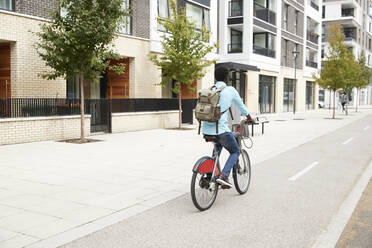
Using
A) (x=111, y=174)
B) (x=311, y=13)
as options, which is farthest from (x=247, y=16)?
(x=111, y=174)

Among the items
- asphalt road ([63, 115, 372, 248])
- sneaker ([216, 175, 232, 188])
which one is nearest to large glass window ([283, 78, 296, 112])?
asphalt road ([63, 115, 372, 248])

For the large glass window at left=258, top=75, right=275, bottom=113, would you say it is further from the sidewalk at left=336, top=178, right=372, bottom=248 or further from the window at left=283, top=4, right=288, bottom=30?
the sidewalk at left=336, top=178, right=372, bottom=248

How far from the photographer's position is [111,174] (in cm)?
778

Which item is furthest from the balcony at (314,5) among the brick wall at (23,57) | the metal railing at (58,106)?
the brick wall at (23,57)

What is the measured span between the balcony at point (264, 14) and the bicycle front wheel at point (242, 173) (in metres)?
27.0

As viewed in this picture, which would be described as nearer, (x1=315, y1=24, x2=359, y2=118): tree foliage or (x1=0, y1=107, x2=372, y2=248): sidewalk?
(x1=0, y1=107, x2=372, y2=248): sidewalk

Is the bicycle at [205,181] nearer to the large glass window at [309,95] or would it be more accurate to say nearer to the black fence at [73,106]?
the black fence at [73,106]

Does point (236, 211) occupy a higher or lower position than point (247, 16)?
lower

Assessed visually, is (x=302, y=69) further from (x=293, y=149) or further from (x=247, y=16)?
(x=293, y=149)

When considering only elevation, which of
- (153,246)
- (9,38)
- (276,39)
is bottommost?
(153,246)

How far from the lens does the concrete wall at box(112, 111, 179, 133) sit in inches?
632

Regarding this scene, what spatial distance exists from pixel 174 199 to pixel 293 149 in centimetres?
660

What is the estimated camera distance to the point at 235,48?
30953mm

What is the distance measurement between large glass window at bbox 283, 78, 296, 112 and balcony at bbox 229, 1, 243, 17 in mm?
9731
